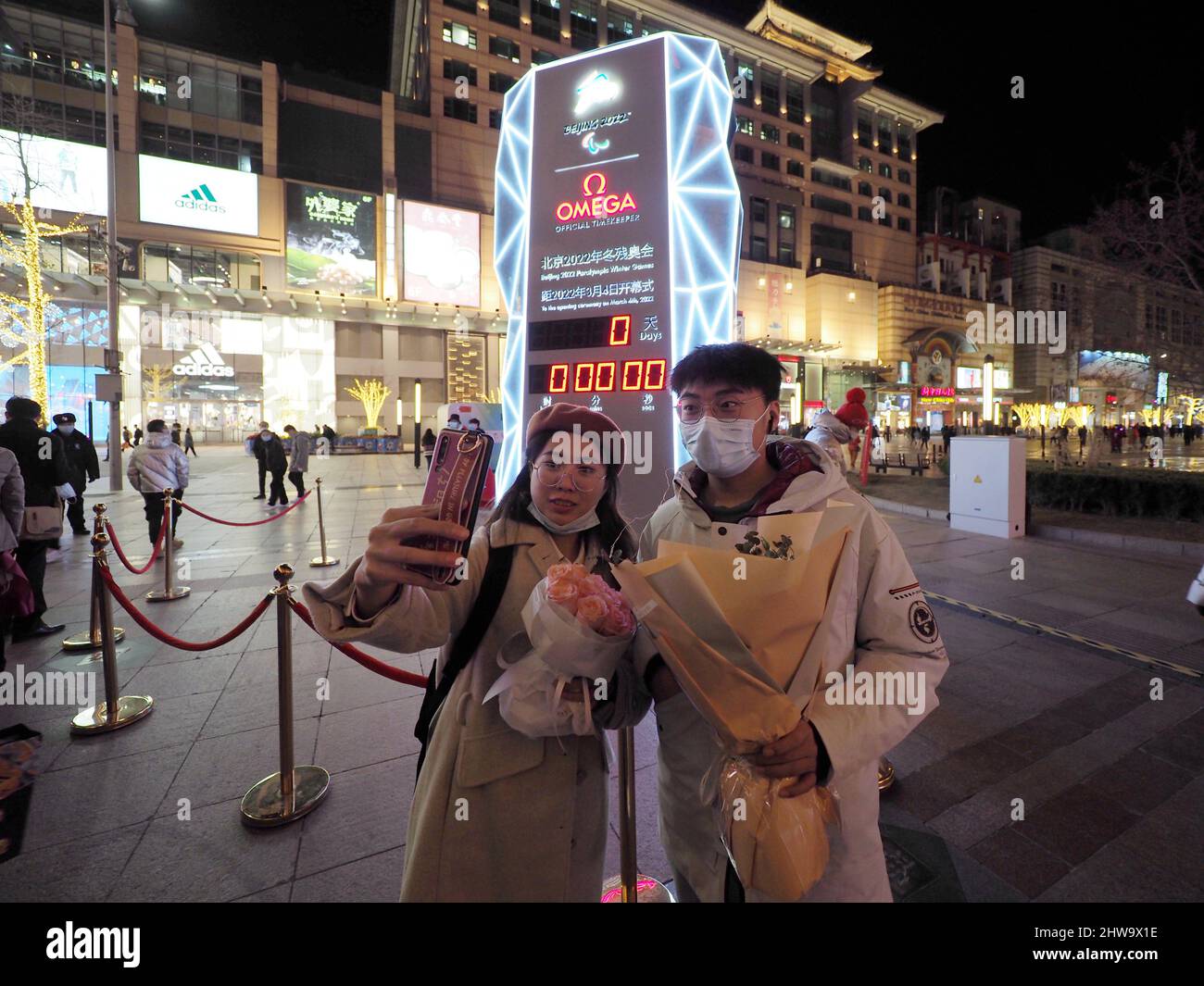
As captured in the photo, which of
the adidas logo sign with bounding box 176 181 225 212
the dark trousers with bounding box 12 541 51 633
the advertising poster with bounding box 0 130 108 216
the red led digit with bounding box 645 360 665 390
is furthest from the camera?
the adidas logo sign with bounding box 176 181 225 212

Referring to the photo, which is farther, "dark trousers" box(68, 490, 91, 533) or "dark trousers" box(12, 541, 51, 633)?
"dark trousers" box(68, 490, 91, 533)

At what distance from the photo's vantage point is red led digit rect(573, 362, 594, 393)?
Result: 7.93m

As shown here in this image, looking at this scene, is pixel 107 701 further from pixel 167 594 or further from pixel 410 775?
pixel 167 594

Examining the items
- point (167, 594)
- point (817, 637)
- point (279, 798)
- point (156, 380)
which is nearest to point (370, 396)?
point (156, 380)

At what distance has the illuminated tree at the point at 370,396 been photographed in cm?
3956

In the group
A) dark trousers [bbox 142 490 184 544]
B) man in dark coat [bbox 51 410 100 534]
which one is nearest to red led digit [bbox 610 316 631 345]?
dark trousers [bbox 142 490 184 544]

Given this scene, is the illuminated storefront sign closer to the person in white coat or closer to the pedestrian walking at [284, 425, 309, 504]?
the pedestrian walking at [284, 425, 309, 504]

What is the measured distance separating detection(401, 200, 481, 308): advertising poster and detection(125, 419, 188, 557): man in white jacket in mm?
30867

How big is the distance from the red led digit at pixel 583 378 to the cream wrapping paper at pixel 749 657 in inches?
271

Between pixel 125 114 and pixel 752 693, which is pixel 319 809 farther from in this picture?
pixel 125 114

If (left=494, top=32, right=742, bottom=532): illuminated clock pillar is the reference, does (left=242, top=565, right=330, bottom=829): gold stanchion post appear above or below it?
below

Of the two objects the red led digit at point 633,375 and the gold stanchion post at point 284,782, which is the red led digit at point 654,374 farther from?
the gold stanchion post at point 284,782

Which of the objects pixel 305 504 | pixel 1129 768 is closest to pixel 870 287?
pixel 305 504

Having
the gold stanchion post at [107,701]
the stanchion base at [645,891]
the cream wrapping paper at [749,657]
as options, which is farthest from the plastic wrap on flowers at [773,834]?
the gold stanchion post at [107,701]
